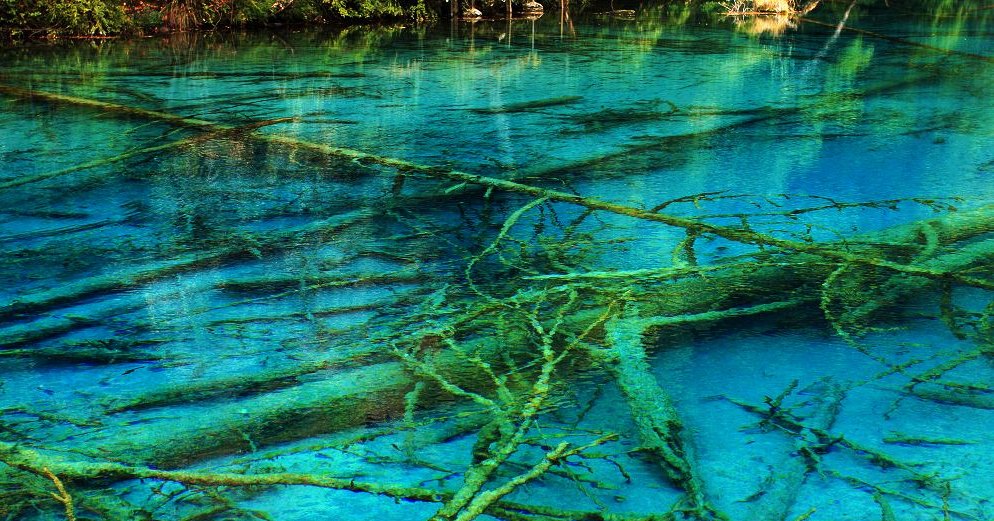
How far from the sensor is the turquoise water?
2.28 m

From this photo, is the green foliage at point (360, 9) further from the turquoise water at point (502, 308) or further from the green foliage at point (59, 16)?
the turquoise water at point (502, 308)

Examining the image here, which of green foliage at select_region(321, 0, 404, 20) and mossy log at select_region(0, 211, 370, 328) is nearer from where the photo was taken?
mossy log at select_region(0, 211, 370, 328)

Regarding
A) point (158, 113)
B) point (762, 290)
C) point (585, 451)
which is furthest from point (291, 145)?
point (585, 451)

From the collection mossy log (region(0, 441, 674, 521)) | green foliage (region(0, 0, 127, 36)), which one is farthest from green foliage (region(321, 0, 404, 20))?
mossy log (region(0, 441, 674, 521))

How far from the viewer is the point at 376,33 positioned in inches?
445

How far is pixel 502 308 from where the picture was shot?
318cm

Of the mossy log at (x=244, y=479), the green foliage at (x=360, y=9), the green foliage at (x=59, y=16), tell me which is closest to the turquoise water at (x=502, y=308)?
the mossy log at (x=244, y=479)

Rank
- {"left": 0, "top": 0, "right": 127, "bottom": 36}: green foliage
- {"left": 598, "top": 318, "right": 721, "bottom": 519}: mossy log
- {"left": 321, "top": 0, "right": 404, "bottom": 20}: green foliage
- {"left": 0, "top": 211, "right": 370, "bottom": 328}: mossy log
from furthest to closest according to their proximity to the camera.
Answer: {"left": 321, "top": 0, "right": 404, "bottom": 20}: green foliage
{"left": 0, "top": 0, "right": 127, "bottom": 36}: green foliage
{"left": 0, "top": 211, "right": 370, "bottom": 328}: mossy log
{"left": 598, "top": 318, "right": 721, "bottom": 519}: mossy log

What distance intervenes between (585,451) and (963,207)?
257 cm

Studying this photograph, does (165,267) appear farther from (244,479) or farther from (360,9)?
(360,9)

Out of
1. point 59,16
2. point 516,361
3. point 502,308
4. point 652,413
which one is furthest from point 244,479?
point 59,16

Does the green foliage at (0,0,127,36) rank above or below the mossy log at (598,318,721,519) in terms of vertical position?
above

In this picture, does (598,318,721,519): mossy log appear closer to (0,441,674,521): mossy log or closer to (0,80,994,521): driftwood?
(0,80,994,521): driftwood

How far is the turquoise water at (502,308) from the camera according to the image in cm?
228
